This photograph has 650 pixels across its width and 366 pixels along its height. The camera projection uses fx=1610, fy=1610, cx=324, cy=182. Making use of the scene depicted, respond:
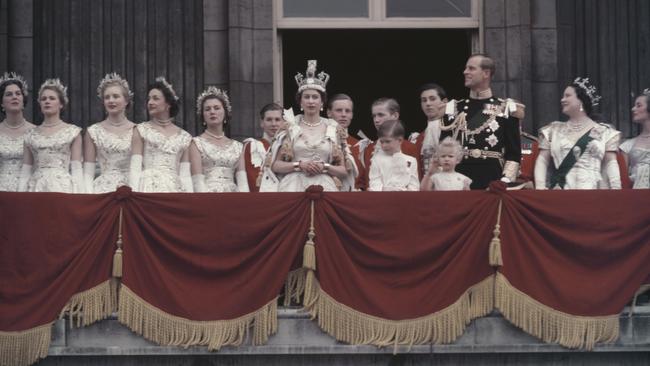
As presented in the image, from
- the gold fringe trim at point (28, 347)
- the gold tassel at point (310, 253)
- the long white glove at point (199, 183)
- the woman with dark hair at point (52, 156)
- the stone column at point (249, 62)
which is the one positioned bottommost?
the gold fringe trim at point (28, 347)

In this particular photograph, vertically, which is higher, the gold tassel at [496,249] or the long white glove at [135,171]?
the long white glove at [135,171]

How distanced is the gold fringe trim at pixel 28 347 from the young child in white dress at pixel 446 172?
11.7ft

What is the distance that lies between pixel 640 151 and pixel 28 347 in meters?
5.94

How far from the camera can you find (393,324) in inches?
533

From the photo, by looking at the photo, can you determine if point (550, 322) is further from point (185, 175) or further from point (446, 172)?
point (185, 175)

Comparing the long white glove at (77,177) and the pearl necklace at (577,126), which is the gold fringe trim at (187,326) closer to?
the long white glove at (77,177)

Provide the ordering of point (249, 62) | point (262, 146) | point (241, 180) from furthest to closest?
point (249, 62) < point (262, 146) < point (241, 180)

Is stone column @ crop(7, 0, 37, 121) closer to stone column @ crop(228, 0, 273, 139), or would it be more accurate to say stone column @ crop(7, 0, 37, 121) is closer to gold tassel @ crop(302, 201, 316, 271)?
stone column @ crop(228, 0, 273, 139)

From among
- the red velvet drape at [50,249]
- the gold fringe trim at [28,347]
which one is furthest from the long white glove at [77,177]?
the gold fringe trim at [28,347]

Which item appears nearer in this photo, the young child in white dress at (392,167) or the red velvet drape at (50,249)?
the red velvet drape at (50,249)

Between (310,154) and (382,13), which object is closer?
(310,154)

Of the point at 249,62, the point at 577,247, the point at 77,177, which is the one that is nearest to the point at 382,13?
the point at 249,62

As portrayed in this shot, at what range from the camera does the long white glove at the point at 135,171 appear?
47.6ft

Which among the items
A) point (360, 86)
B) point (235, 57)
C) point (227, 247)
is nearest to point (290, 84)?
point (360, 86)
